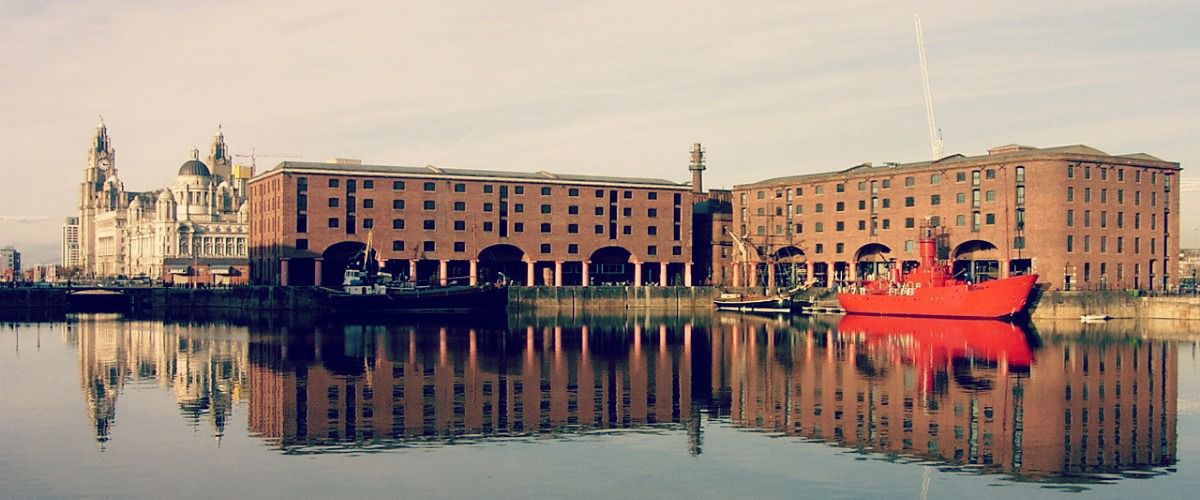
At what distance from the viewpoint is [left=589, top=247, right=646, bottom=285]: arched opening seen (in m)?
138

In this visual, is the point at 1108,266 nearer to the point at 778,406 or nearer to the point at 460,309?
the point at 460,309

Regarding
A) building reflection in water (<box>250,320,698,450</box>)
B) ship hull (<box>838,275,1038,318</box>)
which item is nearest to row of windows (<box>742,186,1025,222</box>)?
ship hull (<box>838,275,1038,318</box>)

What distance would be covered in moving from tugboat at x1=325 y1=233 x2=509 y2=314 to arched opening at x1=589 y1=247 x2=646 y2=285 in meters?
21.7

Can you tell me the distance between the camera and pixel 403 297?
11269 cm

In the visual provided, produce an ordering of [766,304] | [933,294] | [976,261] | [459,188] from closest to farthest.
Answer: [933,294] → [976,261] → [766,304] → [459,188]

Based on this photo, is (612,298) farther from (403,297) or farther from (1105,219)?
(1105,219)

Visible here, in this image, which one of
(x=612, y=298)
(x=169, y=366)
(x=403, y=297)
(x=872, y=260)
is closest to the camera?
(x=169, y=366)

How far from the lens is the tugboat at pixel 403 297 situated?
111 m

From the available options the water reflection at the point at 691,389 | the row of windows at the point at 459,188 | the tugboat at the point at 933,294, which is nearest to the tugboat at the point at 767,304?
the tugboat at the point at 933,294

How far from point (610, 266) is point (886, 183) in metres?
33.8

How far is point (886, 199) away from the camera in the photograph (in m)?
125

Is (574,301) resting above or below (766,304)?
above

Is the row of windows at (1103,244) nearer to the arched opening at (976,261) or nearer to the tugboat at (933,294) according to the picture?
the arched opening at (976,261)

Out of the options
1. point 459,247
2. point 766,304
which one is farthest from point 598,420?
point 459,247
